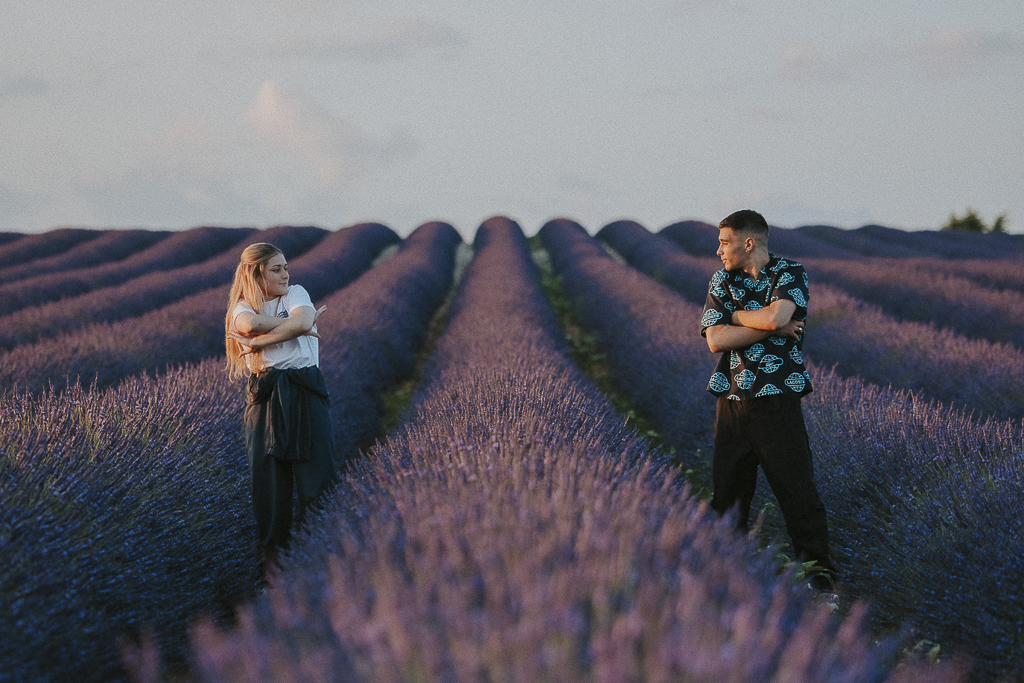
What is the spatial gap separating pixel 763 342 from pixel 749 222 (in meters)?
0.45

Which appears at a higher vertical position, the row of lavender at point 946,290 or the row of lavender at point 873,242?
the row of lavender at point 873,242

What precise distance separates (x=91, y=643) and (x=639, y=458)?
1.77 metres

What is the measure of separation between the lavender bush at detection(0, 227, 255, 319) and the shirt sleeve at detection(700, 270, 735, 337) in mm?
9444

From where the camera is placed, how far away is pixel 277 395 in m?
2.81

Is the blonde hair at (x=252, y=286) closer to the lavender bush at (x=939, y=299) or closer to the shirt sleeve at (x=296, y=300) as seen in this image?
the shirt sleeve at (x=296, y=300)

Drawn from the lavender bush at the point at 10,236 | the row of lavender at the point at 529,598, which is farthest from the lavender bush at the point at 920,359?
the lavender bush at the point at 10,236

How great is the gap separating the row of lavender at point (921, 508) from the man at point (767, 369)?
0.24 m

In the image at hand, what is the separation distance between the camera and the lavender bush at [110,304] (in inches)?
270

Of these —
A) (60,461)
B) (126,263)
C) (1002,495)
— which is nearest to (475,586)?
(60,461)

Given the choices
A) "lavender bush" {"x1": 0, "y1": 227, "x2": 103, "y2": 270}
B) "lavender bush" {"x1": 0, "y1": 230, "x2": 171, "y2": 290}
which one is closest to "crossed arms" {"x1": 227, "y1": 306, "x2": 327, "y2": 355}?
"lavender bush" {"x1": 0, "y1": 230, "x2": 171, "y2": 290}

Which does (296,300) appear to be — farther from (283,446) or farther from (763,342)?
(763,342)

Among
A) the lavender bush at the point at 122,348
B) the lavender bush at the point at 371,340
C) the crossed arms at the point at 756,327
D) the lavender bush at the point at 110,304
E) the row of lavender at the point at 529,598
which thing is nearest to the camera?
the row of lavender at the point at 529,598

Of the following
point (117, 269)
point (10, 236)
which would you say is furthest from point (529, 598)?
point (10, 236)

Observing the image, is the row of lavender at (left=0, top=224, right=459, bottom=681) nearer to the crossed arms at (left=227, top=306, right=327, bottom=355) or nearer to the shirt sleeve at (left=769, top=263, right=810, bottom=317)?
the crossed arms at (left=227, top=306, right=327, bottom=355)
